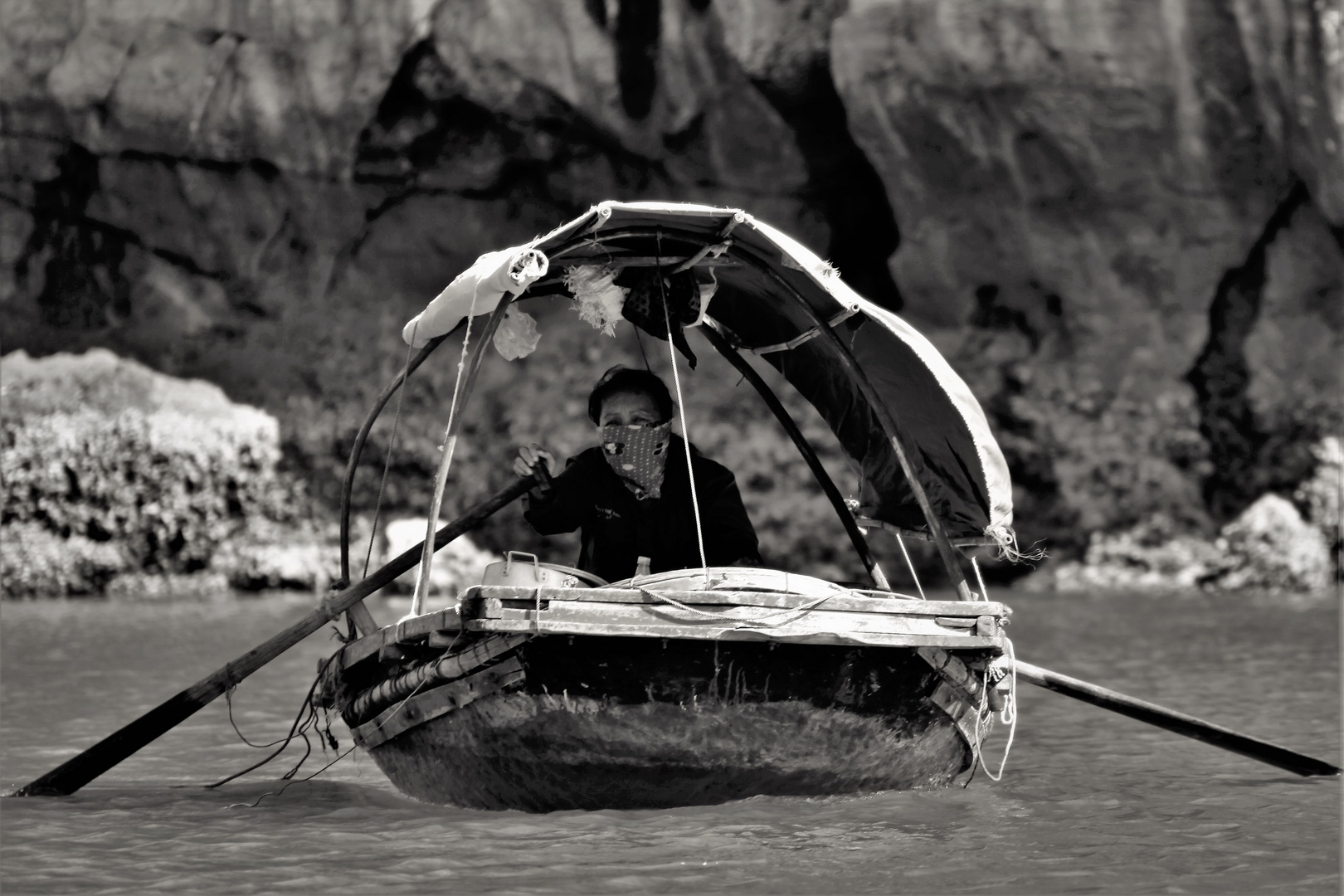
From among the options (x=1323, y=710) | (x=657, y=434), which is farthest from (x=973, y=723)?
(x=1323, y=710)

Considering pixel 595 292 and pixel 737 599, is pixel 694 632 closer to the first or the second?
pixel 737 599

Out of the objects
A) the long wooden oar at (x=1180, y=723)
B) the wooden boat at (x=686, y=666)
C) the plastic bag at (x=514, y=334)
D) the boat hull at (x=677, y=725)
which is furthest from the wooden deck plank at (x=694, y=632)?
the plastic bag at (x=514, y=334)

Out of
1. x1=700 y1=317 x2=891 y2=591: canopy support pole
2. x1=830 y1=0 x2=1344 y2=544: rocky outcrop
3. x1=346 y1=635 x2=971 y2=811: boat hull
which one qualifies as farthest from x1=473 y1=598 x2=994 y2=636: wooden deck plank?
x1=830 y1=0 x2=1344 y2=544: rocky outcrop

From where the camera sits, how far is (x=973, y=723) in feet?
16.9

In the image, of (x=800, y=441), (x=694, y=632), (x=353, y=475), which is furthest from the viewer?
(x=800, y=441)

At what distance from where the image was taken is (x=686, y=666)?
4.52 m

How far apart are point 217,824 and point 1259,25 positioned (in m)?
13.3

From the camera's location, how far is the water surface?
13.2ft

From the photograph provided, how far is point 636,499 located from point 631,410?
0.34 metres

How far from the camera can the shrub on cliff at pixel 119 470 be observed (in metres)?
17.0

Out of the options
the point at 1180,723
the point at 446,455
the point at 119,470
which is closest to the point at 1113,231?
the point at 119,470

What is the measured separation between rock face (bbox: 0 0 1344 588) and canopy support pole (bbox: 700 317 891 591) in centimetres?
994

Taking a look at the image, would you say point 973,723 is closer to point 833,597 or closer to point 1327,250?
point 833,597

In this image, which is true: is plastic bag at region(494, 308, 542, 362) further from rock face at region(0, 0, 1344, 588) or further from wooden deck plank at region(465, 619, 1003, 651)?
rock face at region(0, 0, 1344, 588)
